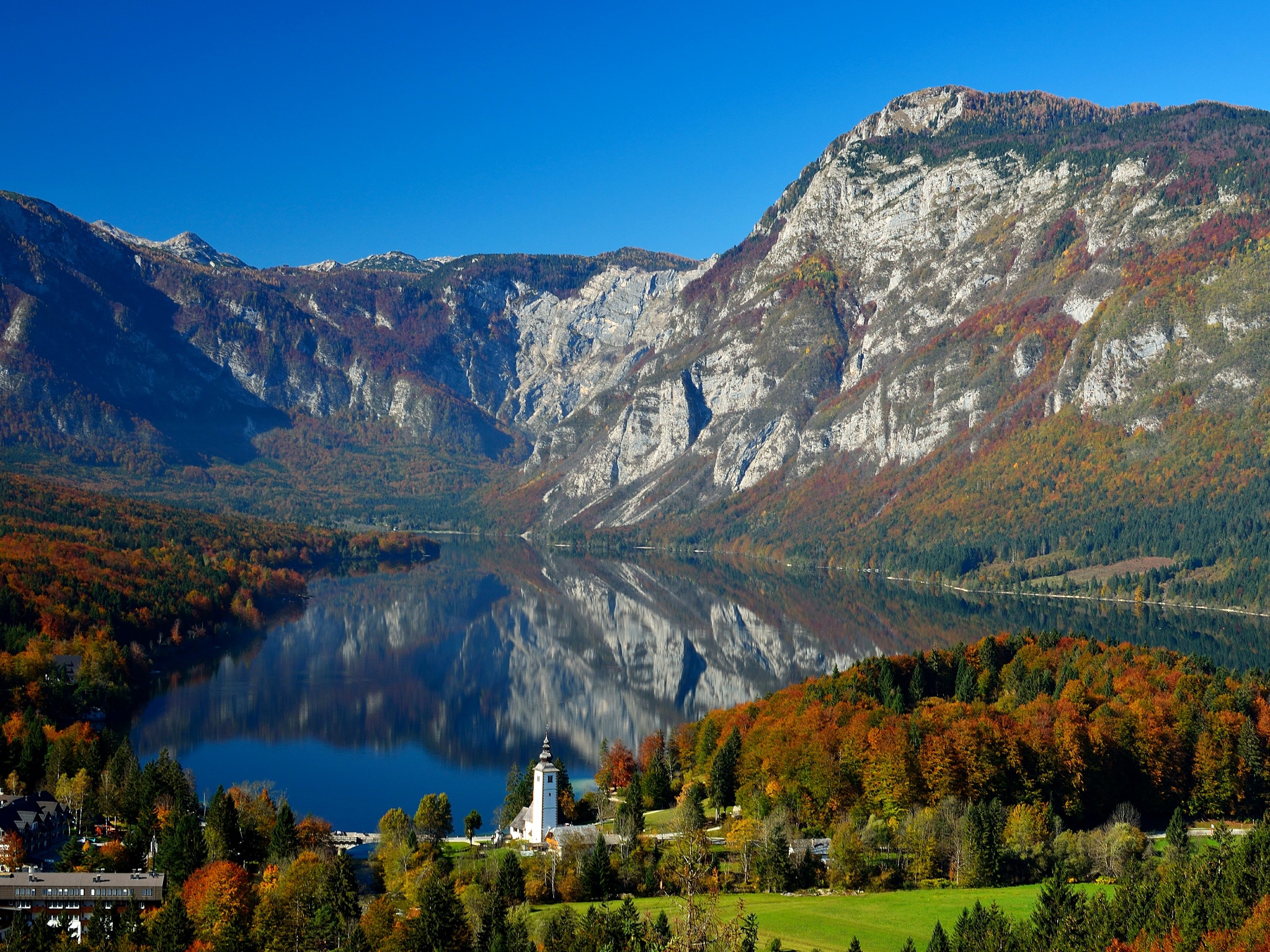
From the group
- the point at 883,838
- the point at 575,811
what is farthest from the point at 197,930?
the point at 883,838

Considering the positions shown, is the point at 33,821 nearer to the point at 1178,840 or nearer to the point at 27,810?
the point at 27,810

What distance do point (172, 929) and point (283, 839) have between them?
1001 cm

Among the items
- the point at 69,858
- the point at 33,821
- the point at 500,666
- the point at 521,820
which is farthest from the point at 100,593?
the point at 521,820

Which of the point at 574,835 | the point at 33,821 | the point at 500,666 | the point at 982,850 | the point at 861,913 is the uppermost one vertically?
the point at 500,666

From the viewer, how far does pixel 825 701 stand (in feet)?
248

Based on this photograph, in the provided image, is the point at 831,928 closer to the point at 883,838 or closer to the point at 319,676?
the point at 883,838

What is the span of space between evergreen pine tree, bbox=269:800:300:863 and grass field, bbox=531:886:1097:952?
40.3ft

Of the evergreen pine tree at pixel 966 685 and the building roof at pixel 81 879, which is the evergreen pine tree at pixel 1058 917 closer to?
the evergreen pine tree at pixel 966 685

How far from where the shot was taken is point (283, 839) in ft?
179

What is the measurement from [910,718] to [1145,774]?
1247 centimetres

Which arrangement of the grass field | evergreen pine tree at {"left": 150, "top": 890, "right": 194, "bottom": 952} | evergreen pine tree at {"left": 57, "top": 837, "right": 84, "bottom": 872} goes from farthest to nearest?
evergreen pine tree at {"left": 57, "top": 837, "right": 84, "bottom": 872} → the grass field → evergreen pine tree at {"left": 150, "top": 890, "right": 194, "bottom": 952}

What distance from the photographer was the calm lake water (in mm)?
81562

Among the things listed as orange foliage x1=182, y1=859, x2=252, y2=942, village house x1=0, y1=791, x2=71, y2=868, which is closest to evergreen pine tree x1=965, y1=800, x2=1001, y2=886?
orange foliage x1=182, y1=859, x2=252, y2=942

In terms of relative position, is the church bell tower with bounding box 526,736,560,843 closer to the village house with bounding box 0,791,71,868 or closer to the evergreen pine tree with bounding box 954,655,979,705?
the village house with bounding box 0,791,71,868
